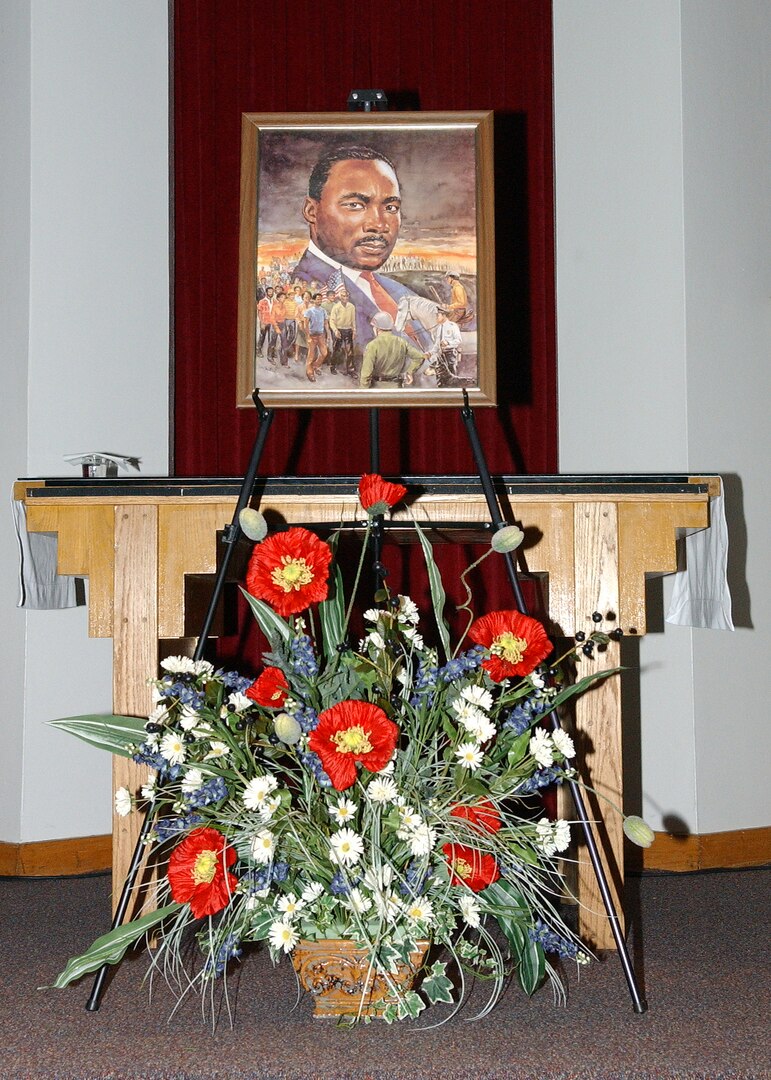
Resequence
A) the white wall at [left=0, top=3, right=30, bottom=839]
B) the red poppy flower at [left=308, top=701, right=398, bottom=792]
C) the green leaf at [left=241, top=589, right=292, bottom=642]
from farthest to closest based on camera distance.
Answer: the white wall at [left=0, top=3, right=30, bottom=839], the green leaf at [left=241, top=589, right=292, bottom=642], the red poppy flower at [left=308, top=701, right=398, bottom=792]

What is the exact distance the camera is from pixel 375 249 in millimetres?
2104

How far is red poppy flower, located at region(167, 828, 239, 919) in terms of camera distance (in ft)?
4.87

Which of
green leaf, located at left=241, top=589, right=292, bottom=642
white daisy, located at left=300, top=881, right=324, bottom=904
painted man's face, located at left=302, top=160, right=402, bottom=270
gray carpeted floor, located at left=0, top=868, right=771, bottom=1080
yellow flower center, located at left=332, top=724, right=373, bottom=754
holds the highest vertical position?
painted man's face, located at left=302, top=160, right=402, bottom=270

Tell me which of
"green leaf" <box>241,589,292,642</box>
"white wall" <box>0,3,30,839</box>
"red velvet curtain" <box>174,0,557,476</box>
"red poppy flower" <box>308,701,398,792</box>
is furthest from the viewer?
"red velvet curtain" <box>174,0,557,476</box>

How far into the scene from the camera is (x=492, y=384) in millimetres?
2062

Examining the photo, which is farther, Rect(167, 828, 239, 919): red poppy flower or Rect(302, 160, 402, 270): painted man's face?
Rect(302, 160, 402, 270): painted man's face

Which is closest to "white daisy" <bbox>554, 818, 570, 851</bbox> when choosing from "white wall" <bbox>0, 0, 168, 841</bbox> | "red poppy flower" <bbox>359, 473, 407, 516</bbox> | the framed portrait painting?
"red poppy flower" <bbox>359, 473, 407, 516</bbox>

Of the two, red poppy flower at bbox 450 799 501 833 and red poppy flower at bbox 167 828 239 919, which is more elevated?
red poppy flower at bbox 450 799 501 833

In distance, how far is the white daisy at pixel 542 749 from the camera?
156cm

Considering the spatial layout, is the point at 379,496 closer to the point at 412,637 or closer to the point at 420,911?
the point at 412,637

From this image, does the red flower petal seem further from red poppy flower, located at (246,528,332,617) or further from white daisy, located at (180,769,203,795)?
white daisy, located at (180,769,203,795)

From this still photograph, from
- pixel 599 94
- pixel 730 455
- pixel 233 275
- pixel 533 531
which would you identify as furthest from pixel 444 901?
pixel 599 94

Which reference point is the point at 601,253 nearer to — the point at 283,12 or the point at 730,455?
the point at 730,455

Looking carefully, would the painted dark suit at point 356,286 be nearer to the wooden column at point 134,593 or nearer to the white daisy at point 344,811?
the wooden column at point 134,593
